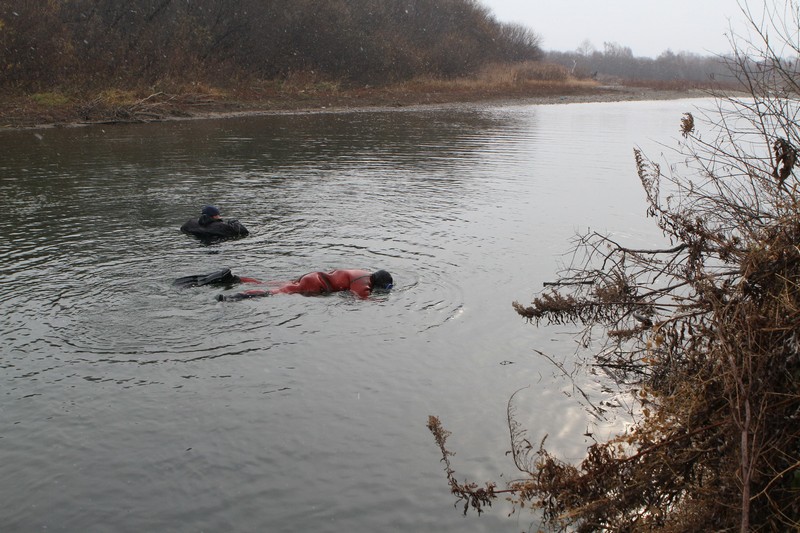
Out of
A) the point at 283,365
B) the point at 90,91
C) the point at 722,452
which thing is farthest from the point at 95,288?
the point at 90,91

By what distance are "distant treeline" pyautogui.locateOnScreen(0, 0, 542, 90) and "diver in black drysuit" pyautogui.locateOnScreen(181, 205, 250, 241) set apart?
92.2 feet

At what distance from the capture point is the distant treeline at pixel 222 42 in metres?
38.4

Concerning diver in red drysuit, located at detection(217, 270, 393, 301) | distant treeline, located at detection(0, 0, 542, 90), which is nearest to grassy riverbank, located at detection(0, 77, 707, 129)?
distant treeline, located at detection(0, 0, 542, 90)

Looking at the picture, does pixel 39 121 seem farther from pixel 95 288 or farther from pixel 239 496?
pixel 239 496

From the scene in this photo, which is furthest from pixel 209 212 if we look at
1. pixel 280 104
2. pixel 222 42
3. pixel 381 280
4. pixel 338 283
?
pixel 222 42

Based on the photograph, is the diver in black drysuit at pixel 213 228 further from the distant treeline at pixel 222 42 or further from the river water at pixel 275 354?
the distant treeline at pixel 222 42

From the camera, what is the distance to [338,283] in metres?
11.8

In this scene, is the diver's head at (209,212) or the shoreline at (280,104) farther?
the shoreline at (280,104)

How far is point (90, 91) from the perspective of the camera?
128 ft

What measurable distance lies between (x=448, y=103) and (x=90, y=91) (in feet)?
82.7

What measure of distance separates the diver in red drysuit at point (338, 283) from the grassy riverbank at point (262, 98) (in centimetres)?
2727

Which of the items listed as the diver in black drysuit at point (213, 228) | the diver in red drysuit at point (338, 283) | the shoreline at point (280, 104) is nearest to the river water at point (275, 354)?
the diver in red drysuit at point (338, 283)

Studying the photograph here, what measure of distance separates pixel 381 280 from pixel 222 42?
44.3 meters

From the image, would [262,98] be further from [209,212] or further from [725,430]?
[725,430]
